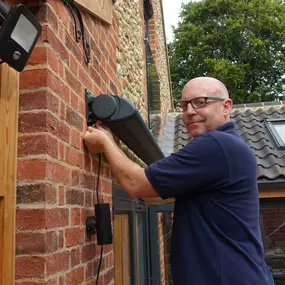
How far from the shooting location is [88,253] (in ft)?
6.89

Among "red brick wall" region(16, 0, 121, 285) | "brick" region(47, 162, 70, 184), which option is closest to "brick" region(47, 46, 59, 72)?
"red brick wall" region(16, 0, 121, 285)

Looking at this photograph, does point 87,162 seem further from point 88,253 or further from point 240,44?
point 240,44

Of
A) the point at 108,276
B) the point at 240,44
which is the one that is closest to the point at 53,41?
the point at 108,276

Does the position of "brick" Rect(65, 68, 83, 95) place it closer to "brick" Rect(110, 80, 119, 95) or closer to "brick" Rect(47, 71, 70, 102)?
"brick" Rect(47, 71, 70, 102)

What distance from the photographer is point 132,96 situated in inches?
168

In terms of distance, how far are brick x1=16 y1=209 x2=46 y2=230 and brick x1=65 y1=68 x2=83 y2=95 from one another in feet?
2.29

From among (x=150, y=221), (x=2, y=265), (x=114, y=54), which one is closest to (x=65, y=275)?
(x=2, y=265)

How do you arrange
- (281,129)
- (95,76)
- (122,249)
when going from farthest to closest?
(281,129) → (122,249) → (95,76)

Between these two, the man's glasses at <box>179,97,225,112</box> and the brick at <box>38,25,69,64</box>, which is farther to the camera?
the man's glasses at <box>179,97,225,112</box>

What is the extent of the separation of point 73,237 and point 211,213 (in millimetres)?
678

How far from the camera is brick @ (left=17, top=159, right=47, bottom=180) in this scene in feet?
5.33

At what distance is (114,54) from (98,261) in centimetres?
165

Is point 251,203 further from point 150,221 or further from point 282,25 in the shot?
point 282,25

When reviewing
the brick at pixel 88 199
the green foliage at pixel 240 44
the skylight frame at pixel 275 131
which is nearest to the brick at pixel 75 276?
the brick at pixel 88 199
